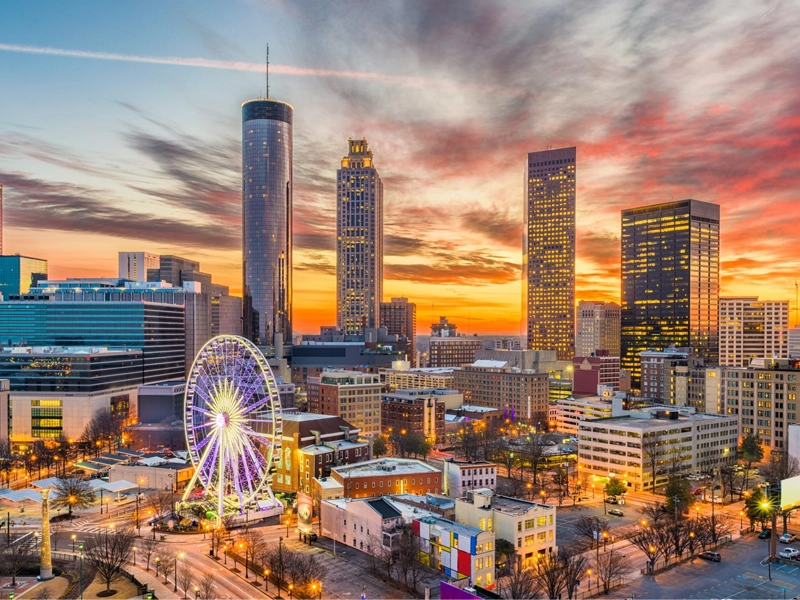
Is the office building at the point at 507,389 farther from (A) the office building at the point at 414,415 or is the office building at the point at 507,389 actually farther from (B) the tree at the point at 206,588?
(B) the tree at the point at 206,588

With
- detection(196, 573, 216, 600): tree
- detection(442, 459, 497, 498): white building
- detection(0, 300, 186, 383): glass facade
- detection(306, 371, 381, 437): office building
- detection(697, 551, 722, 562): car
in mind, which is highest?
detection(0, 300, 186, 383): glass facade

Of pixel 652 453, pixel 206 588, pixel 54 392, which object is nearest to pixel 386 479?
pixel 206 588

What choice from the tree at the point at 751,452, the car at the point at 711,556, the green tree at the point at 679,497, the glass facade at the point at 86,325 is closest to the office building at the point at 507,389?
the tree at the point at 751,452

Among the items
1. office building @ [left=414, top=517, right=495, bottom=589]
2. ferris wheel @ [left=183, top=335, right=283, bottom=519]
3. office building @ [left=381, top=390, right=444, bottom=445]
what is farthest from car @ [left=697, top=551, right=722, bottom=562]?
office building @ [left=381, top=390, right=444, bottom=445]

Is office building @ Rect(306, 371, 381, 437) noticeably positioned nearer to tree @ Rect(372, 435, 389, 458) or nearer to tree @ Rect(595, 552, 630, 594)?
tree @ Rect(372, 435, 389, 458)

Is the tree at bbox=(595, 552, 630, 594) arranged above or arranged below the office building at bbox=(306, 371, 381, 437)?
below

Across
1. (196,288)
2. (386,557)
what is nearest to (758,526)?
(386,557)
